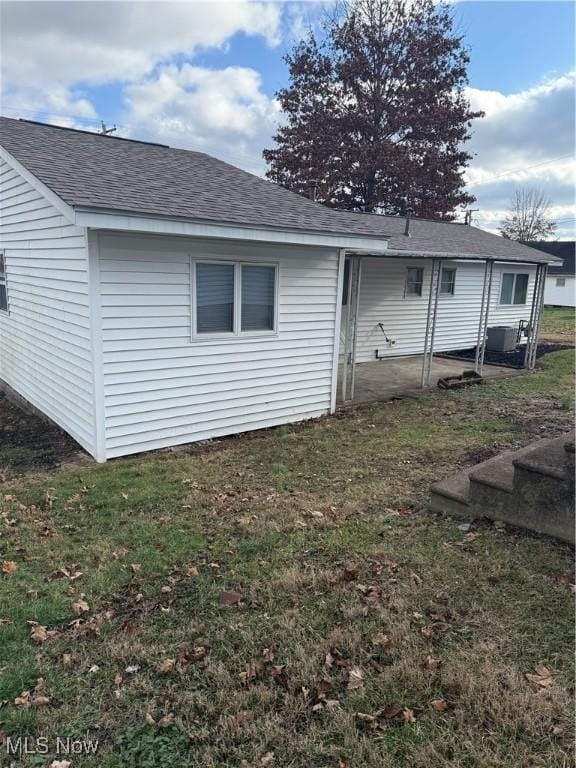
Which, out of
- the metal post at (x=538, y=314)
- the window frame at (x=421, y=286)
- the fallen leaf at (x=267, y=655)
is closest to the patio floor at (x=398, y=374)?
the metal post at (x=538, y=314)

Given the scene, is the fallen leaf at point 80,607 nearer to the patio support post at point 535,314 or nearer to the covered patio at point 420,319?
the covered patio at point 420,319

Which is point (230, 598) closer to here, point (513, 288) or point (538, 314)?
point (538, 314)

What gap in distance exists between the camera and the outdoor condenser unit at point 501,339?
1541 cm

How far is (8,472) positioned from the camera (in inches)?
230

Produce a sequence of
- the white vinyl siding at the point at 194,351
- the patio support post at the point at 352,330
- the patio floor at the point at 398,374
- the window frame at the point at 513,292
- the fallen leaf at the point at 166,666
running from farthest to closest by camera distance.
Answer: the window frame at the point at 513,292
the patio floor at the point at 398,374
the patio support post at the point at 352,330
the white vinyl siding at the point at 194,351
the fallen leaf at the point at 166,666

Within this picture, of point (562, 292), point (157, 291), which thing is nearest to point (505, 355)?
point (157, 291)

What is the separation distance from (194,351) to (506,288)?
44.2 feet

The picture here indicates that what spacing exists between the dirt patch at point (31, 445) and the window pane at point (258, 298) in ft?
9.28

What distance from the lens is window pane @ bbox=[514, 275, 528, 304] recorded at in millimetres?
17312

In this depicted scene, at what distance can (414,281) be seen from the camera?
14008 mm

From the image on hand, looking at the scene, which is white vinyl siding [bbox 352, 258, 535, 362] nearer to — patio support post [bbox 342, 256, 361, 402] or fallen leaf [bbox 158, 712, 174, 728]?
patio support post [bbox 342, 256, 361, 402]

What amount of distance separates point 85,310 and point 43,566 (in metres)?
3.14

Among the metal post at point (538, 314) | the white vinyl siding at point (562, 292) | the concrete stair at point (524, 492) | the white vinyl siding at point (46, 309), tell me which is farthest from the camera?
the white vinyl siding at point (562, 292)

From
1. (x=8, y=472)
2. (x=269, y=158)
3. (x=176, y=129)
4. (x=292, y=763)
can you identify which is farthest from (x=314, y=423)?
(x=176, y=129)
